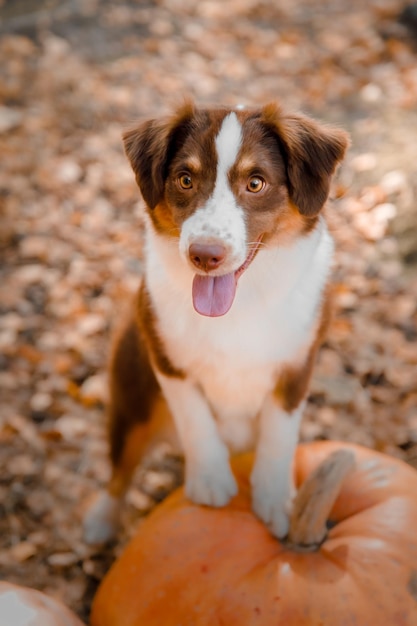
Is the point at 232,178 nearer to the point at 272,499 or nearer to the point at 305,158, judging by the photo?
the point at 305,158

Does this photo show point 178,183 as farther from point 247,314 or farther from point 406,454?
point 406,454

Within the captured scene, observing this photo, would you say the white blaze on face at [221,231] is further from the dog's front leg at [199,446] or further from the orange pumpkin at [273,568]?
the orange pumpkin at [273,568]

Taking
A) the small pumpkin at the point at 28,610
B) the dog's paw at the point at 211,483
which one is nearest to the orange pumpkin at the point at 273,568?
the dog's paw at the point at 211,483

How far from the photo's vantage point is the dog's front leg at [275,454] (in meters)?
2.57

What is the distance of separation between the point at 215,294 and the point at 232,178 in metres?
0.34

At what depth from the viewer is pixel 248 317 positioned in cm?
244

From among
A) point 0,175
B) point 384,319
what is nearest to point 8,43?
point 0,175

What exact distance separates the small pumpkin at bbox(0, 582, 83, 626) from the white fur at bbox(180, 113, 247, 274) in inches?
42.7

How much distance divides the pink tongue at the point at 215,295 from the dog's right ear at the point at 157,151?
0.32 meters

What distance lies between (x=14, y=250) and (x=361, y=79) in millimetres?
2648

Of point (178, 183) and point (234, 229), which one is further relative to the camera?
point (178, 183)

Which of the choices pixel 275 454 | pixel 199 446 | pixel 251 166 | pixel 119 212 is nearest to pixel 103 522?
pixel 199 446

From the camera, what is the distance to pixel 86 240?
441 cm

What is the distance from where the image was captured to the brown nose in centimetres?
206
